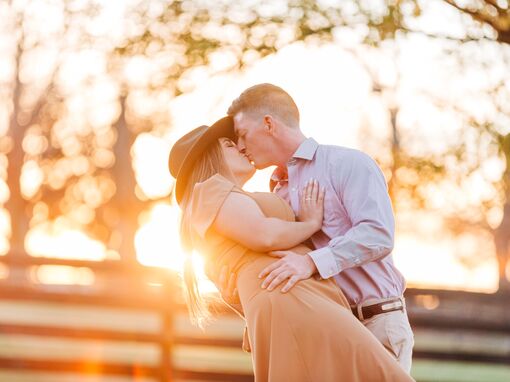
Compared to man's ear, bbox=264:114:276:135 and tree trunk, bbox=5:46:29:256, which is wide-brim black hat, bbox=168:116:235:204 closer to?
man's ear, bbox=264:114:276:135

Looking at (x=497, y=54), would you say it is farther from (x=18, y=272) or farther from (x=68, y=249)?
(x=68, y=249)

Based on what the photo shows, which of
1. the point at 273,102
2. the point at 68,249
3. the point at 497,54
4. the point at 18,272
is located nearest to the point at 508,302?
the point at 497,54

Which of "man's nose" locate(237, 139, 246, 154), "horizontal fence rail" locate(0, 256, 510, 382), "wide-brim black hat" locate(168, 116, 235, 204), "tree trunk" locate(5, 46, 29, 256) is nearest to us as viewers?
"wide-brim black hat" locate(168, 116, 235, 204)

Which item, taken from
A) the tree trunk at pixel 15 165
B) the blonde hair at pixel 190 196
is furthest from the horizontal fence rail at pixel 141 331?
the tree trunk at pixel 15 165

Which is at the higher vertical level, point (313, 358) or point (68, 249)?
point (313, 358)

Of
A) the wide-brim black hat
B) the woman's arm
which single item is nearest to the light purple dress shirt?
the woman's arm

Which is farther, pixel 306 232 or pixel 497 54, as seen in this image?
pixel 497 54

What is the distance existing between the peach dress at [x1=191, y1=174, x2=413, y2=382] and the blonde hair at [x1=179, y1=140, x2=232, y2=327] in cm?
16

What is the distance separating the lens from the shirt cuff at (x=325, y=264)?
3.31m

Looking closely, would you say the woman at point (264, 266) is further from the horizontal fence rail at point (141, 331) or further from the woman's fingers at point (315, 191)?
the horizontal fence rail at point (141, 331)

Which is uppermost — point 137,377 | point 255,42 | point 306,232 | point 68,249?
point 255,42

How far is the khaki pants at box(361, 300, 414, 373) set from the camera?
3.51 metres

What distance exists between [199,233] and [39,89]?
22.1 meters

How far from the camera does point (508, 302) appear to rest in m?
11.0
